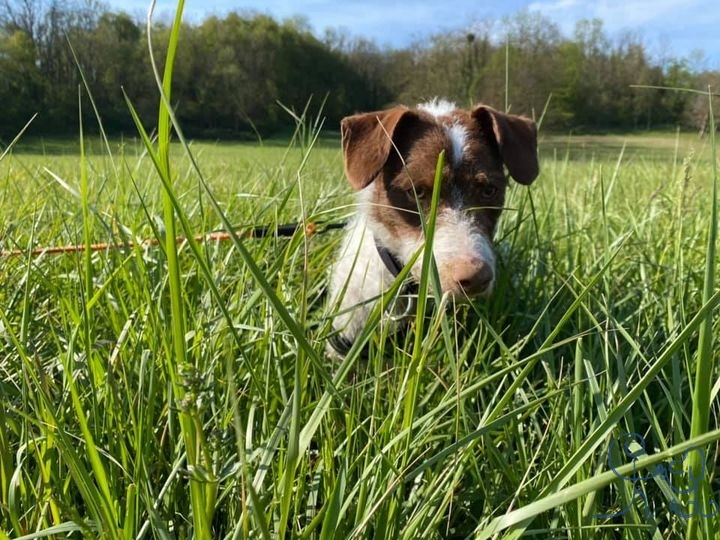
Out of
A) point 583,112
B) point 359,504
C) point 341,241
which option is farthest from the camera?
point 583,112

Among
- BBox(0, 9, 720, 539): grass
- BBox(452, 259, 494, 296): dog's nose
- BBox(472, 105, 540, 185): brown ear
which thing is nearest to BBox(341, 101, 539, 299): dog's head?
BBox(472, 105, 540, 185): brown ear

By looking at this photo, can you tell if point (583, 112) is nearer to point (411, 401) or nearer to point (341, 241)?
point (341, 241)

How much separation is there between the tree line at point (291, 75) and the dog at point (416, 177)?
0.21 metres

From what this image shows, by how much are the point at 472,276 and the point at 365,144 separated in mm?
732

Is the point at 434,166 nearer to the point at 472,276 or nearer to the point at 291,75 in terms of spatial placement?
the point at 472,276

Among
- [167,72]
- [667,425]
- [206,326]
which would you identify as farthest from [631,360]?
[167,72]

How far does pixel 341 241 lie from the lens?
2.64 meters

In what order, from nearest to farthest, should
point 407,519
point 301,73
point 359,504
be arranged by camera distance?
1. point 359,504
2. point 407,519
3. point 301,73

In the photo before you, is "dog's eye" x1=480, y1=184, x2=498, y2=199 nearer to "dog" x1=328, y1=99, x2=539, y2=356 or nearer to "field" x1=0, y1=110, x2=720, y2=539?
"dog" x1=328, y1=99, x2=539, y2=356

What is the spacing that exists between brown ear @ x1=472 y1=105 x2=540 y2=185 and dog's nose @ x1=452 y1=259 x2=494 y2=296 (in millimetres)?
552

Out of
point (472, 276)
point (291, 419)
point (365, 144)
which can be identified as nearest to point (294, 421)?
point (291, 419)

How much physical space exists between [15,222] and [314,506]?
1546 mm

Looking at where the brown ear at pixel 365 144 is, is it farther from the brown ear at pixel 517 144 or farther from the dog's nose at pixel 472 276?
the dog's nose at pixel 472 276

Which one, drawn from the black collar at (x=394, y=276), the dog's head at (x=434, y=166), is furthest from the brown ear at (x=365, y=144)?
the black collar at (x=394, y=276)
